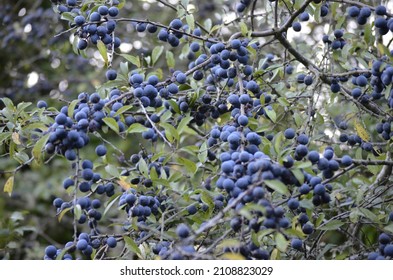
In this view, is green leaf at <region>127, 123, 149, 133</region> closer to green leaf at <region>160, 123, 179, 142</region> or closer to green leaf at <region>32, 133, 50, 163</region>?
green leaf at <region>160, 123, 179, 142</region>

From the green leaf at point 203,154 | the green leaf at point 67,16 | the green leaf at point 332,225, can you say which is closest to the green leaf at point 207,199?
the green leaf at point 203,154

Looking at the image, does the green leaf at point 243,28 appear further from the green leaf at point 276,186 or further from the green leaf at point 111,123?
the green leaf at point 276,186

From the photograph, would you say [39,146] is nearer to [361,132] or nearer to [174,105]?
[174,105]

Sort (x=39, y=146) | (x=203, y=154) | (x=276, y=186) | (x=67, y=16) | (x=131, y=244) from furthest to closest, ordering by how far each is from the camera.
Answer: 1. (x=67, y=16)
2. (x=203, y=154)
3. (x=131, y=244)
4. (x=39, y=146)
5. (x=276, y=186)

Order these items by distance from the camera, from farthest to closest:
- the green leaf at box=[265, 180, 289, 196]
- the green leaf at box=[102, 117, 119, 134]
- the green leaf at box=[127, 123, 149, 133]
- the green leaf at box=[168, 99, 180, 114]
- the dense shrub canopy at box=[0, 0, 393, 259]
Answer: the green leaf at box=[168, 99, 180, 114]
the green leaf at box=[127, 123, 149, 133]
the green leaf at box=[102, 117, 119, 134]
the dense shrub canopy at box=[0, 0, 393, 259]
the green leaf at box=[265, 180, 289, 196]

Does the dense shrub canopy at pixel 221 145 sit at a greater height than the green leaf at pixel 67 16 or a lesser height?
lesser

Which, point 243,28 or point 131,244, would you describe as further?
point 243,28

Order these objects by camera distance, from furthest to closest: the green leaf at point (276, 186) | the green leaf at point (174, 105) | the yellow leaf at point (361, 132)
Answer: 1. the yellow leaf at point (361, 132)
2. the green leaf at point (174, 105)
3. the green leaf at point (276, 186)

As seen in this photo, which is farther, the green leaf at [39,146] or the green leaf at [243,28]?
the green leaf at [243,28]

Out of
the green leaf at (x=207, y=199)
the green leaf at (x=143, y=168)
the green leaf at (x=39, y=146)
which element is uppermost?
the green leaf at (x=39, y=146)

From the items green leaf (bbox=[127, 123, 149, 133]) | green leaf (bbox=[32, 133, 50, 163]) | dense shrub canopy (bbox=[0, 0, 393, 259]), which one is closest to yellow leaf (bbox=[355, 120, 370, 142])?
dense shrub canopy (bbox=[0, 0, 393, 259])

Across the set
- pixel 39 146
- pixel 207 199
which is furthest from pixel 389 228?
pixel 39 146

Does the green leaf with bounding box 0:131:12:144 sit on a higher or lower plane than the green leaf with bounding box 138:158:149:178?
higher

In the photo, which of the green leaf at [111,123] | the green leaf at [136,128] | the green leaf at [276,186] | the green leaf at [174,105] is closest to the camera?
the green leaf at [276,186]
